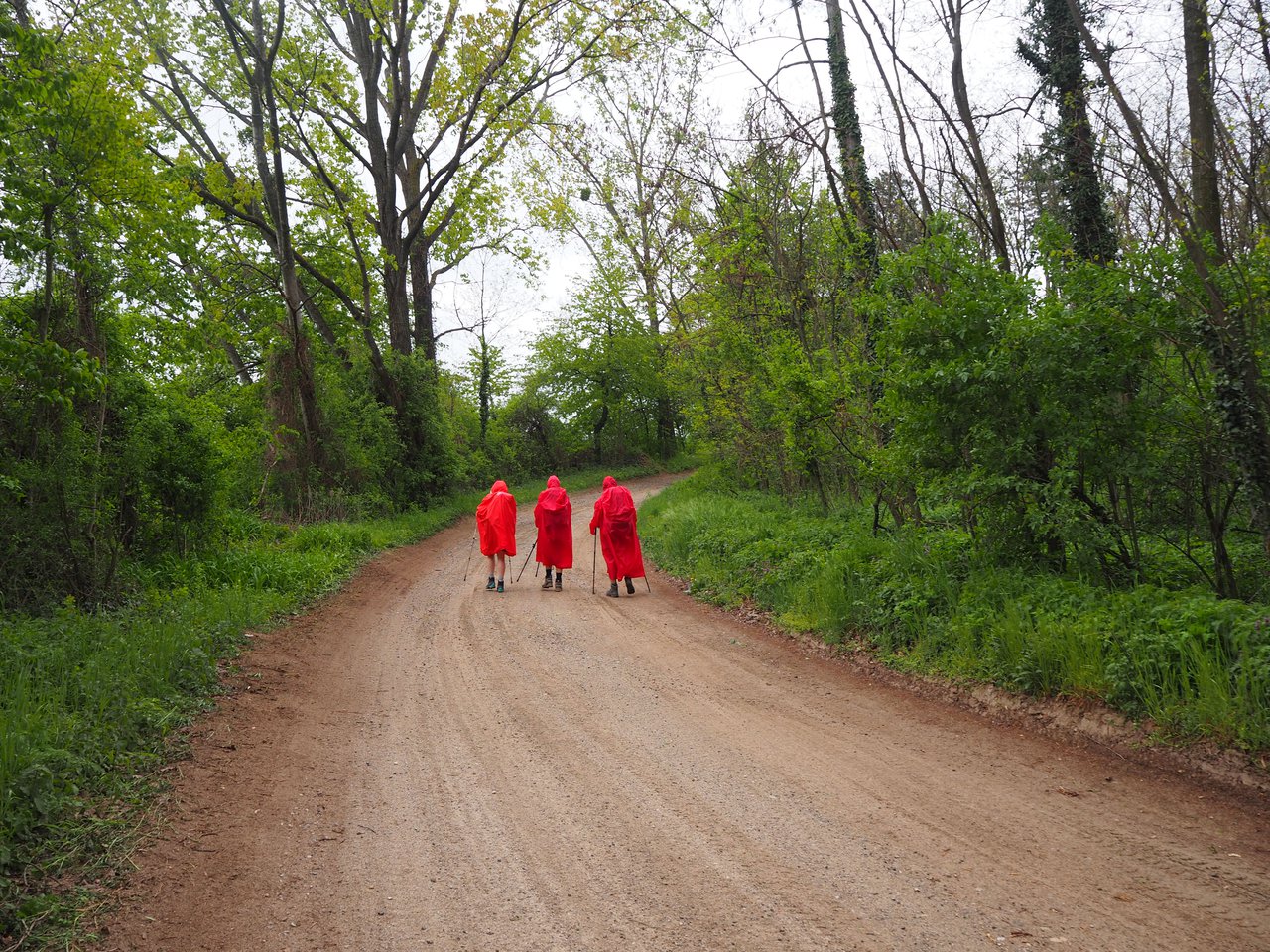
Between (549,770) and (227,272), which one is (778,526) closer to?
(549,770)

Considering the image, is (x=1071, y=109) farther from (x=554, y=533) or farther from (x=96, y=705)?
(x=96, y=705)

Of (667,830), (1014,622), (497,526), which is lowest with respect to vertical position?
(667,830)

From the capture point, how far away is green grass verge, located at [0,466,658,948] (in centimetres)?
383

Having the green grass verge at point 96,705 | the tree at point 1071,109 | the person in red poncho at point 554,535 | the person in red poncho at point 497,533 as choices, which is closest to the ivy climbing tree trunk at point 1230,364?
the tree at point 1071,109

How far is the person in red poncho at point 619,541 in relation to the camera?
487 inches

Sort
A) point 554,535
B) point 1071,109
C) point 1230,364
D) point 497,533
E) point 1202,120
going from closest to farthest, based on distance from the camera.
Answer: point 1230,364, point 1202,120, point 1071,109, point 497,533, point 554,535

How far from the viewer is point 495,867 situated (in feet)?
13.3

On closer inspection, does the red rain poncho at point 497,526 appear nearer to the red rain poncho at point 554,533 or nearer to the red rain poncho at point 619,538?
the red rain poncho at point 554,533

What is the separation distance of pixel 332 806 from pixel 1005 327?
6.59 metres

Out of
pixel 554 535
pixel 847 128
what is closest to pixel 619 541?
pixel 554 535

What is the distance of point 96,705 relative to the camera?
562 centimetres

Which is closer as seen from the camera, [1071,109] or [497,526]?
[1071,109]

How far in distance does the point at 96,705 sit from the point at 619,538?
7.80 meters

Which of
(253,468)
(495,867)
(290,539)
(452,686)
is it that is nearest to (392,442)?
(253,468)
